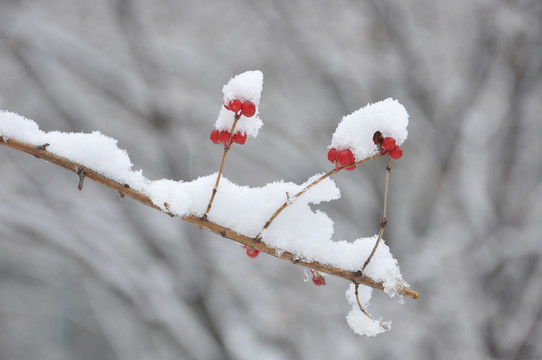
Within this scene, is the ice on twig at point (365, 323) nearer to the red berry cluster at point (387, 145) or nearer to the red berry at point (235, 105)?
the red berry cluster at point (387, 145)

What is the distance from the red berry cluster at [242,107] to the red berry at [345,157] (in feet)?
0.77

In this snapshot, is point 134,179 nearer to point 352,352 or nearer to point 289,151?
point 289,151

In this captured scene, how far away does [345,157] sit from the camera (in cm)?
97

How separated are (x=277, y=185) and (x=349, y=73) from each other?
3743 millimetres

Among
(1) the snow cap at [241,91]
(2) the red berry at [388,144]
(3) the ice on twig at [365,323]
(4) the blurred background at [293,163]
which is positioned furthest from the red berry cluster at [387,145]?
(4) the blurred background at [293,163]

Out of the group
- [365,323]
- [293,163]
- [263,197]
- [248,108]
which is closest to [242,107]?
[248,108]

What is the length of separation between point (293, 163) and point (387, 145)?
3.48 meters

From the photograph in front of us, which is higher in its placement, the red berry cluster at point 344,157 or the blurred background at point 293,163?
the blurred background at point 293,163

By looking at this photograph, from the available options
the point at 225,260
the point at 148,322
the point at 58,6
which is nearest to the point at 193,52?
the point at 58,6

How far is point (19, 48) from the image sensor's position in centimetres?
449

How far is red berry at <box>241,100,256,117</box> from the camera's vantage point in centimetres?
92

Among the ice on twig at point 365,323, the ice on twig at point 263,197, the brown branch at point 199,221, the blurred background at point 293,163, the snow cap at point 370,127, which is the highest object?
the blurred background at point 293,163

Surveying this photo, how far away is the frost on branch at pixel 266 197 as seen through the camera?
0.94 m

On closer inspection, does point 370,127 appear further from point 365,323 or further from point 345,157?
point 365,323
